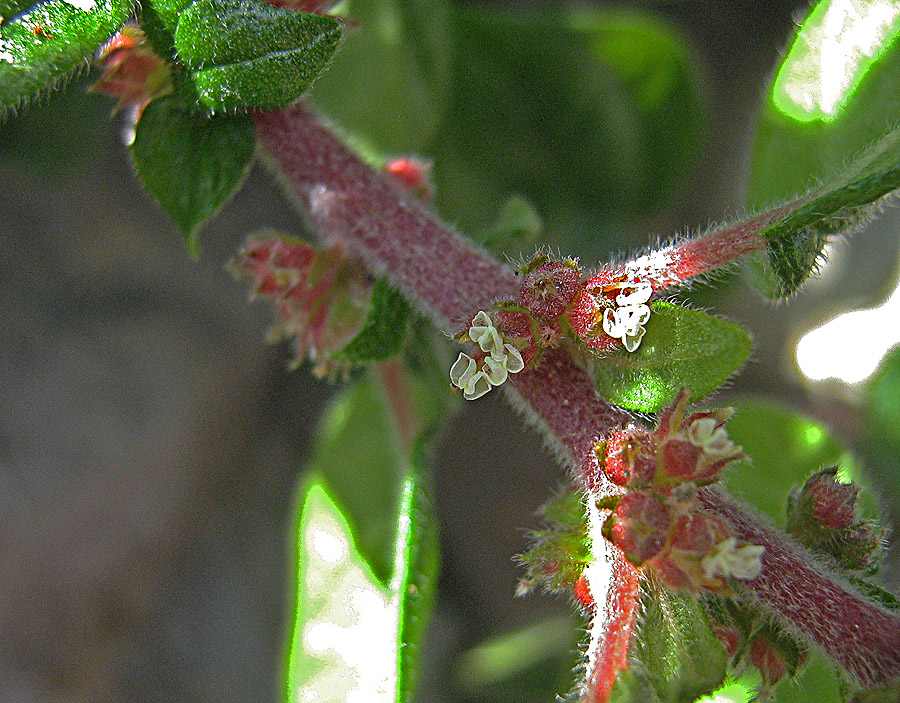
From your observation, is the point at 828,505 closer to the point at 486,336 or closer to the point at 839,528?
the point at 839,528

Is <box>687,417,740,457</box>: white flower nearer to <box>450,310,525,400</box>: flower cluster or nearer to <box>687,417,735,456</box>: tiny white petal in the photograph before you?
<box>687,417,735,456</box>: tiny white petal

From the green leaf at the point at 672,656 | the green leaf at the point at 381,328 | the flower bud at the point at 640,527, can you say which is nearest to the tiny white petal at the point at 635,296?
the flower bud at the point at 640,527

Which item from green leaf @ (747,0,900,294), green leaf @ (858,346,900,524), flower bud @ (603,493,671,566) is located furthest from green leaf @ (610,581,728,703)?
green leaf @ (858,346,900,524)

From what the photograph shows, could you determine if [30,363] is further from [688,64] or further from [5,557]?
[688,64]

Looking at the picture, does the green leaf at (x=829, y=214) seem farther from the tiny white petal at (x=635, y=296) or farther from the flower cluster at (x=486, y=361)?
the flower cluster at (x=486, y=361)

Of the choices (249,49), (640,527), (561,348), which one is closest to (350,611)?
(561,348)

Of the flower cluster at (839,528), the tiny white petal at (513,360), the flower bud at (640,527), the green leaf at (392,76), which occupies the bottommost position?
the flower bud at (640,527)

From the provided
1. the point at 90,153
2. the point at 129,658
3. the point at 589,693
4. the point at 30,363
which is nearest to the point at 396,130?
the point at 90,153
